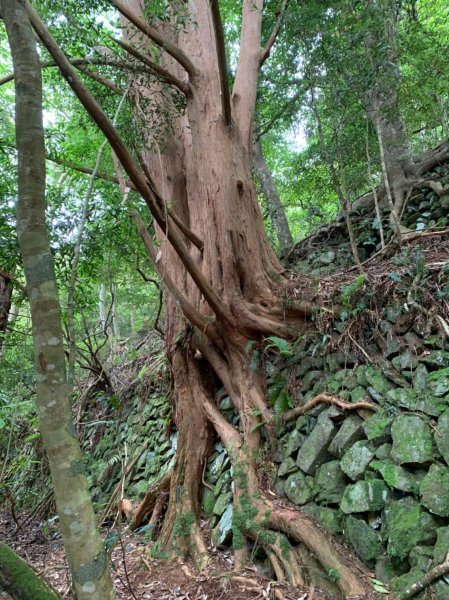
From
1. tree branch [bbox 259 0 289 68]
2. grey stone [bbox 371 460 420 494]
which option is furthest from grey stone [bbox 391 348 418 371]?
tree branch [bbox 259 0 289 68]

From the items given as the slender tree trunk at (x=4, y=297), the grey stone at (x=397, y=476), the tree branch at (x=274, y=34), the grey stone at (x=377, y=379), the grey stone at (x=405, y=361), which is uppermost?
the tree branch at (x=274, y=34)

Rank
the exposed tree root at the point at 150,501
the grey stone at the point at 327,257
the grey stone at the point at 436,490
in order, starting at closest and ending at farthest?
the grey stone at the point at 436,490
the exposed tree root at the point at 150,501
the grey stone at the point at 327,257

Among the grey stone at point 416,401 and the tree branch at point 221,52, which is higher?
the tree branch at point 221,52

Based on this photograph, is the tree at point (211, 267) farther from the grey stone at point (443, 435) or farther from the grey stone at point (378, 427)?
the grey stone at point (443, 435)

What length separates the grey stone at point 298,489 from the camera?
3346 mm

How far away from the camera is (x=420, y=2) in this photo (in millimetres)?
7727

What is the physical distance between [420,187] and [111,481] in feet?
19.5

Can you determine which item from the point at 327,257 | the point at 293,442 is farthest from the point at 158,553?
the point at 327,257

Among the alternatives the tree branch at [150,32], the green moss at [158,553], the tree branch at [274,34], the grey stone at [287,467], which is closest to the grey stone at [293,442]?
the grey stone at [287,467]

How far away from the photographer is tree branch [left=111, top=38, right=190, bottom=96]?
4.23 metres

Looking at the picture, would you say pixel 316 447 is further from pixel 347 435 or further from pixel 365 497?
pixel 365 497

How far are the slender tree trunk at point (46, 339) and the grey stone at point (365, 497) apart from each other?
2069mm

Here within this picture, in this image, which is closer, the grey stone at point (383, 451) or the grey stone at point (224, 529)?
the grey stone at point (383, 451)

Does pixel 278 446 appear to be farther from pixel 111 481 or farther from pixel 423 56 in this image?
pixel 423 56
